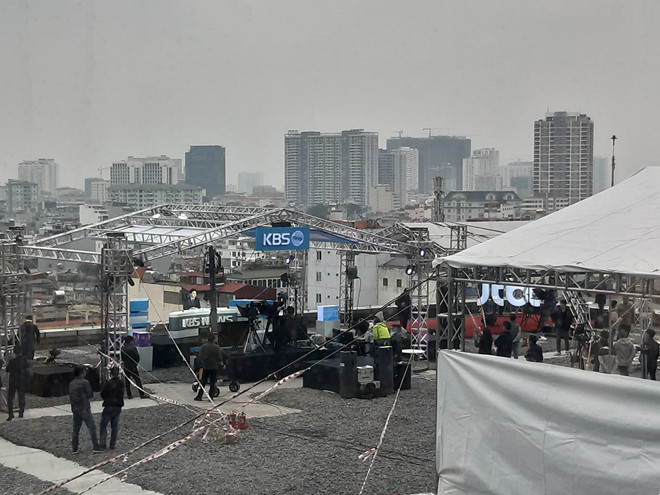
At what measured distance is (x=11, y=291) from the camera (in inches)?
632

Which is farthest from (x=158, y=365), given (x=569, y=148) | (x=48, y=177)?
(x=569, y=148)

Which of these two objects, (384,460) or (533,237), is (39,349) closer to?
(384,460)

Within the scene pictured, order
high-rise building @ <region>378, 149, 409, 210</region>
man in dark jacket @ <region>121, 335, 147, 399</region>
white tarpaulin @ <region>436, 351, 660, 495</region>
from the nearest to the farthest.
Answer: white tarpaulin @ <region>436, 351, 660, 495</region> < man in dark jacket @ <region>121, 335, 147, 399</region> < high-rise building @ <region>378, 149, 409, 210</region>

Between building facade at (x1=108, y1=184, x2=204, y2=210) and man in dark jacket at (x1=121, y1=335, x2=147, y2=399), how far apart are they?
123ft

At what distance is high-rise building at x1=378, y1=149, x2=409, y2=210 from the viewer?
361 ft

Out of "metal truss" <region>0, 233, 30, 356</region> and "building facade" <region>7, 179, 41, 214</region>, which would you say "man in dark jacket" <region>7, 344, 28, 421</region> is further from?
"building facade" <region>7, 179, 41, 214</region>

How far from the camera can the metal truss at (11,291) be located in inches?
628

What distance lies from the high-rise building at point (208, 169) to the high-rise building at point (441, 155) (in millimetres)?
38120

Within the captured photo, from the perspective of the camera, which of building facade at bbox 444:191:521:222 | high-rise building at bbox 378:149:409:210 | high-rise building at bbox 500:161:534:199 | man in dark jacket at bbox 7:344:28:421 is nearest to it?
man in dark jacket at bbox 7:344:28:421

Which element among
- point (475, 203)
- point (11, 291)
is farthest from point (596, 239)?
point (475, 203)

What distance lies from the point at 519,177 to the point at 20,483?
115978 mm

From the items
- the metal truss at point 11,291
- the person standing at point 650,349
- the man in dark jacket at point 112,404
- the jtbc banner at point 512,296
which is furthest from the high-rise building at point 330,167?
the person standing at point 650,349

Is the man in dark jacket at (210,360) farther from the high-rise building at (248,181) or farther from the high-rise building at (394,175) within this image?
the high-rise building at (394,175)

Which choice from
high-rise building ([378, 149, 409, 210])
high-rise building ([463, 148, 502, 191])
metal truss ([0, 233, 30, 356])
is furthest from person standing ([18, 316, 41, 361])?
high-rise building ([463, 148, 502, 191])
